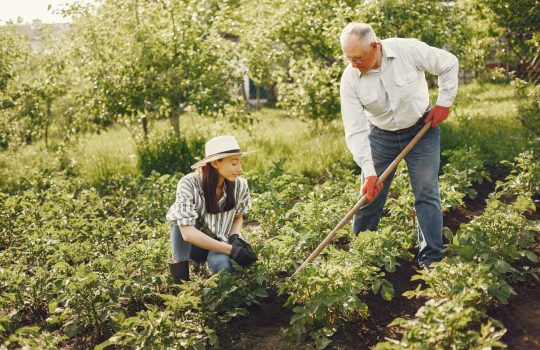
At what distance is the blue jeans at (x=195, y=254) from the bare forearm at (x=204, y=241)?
62 mm

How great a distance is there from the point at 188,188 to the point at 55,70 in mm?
5485

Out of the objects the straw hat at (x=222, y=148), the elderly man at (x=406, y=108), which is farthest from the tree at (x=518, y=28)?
the straw hat at (x=222, y=148)

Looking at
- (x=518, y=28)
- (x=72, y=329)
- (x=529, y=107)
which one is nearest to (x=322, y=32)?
(x=518, y=28)

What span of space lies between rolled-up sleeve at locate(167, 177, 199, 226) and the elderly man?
1.09 m

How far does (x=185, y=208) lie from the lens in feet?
13.3

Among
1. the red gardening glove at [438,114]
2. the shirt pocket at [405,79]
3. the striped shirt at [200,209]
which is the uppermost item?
the shirt pocket at [405,79]

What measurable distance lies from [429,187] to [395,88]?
0.70m

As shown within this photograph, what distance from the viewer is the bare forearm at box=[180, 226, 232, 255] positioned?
399 centimetres

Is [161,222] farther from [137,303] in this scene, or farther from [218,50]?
[218,50]

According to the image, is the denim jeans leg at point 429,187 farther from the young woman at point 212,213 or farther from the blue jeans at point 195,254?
the blue jeans at point 195,254

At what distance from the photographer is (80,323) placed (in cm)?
379

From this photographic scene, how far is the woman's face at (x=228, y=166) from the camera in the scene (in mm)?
4020

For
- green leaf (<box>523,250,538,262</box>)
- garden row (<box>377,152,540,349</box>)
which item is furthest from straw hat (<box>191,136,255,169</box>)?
green leaf (<box>523,250,538,262</box>)

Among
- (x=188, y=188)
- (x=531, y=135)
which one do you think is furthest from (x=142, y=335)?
(x=531, y=135)
